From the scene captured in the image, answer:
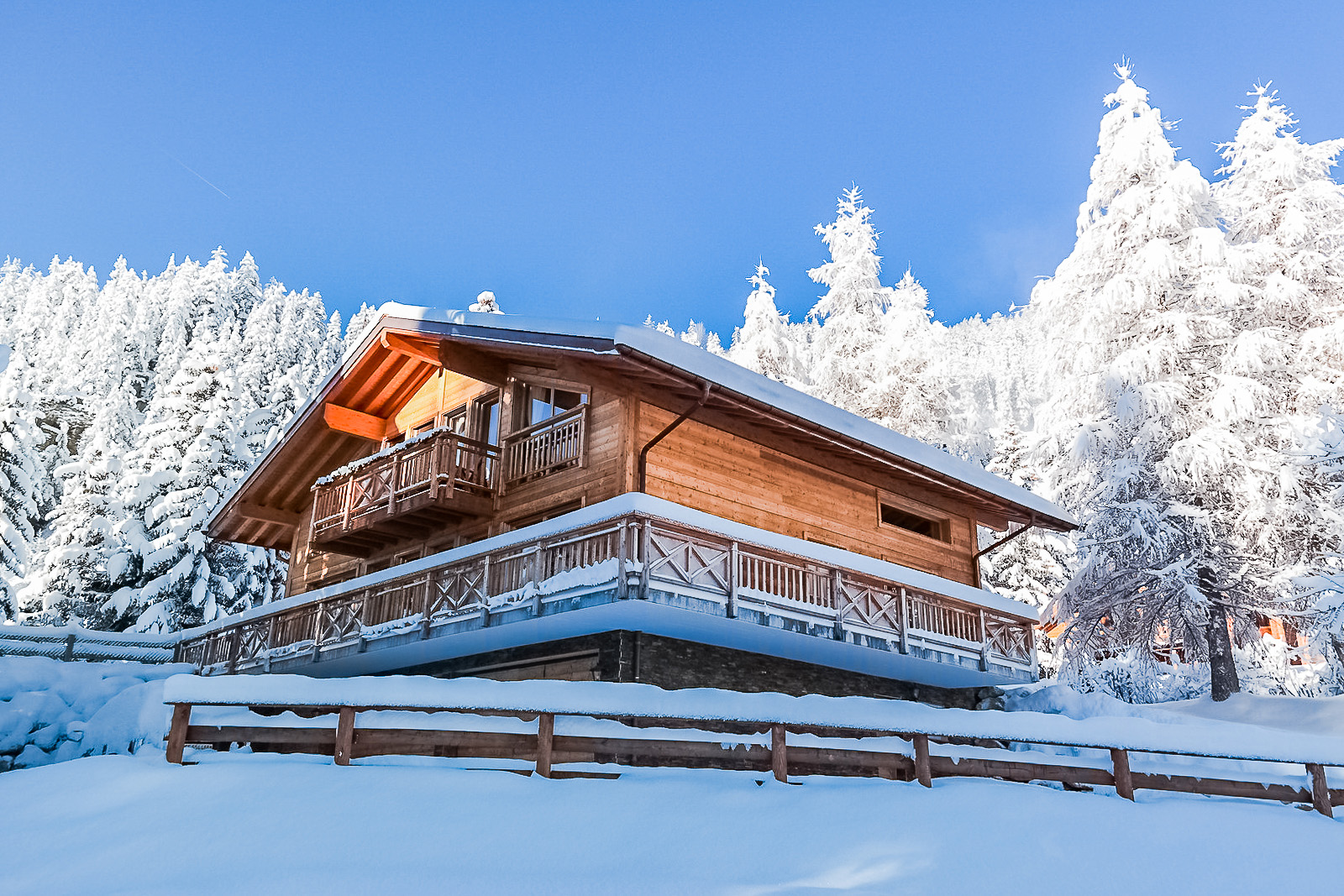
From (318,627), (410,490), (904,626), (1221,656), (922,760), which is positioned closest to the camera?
(922,760)

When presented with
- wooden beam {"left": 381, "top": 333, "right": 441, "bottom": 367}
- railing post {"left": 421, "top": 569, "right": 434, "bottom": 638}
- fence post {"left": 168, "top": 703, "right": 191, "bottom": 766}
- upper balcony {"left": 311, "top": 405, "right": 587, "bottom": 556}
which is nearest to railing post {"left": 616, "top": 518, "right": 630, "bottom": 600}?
upper balcony {"left": 311, "top": 405, "right": 587, "bottom": 556}

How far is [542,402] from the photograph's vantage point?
18.0m

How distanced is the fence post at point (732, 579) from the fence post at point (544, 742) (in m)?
4.48

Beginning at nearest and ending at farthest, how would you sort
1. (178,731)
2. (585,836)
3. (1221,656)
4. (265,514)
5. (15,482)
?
(585,836), (178,731), (1221,656), (265,514), (15,482)

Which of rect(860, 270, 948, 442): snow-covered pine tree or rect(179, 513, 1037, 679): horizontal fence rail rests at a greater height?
rect(860, 270, 948, 442): snow-covered pine tree

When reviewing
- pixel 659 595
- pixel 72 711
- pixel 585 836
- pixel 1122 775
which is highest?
pixel 659 595

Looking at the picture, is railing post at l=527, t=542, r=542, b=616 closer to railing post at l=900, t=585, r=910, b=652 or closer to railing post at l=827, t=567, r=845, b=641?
railing post at l=827, t=567, r=845, b=641

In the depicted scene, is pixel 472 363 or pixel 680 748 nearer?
pixel 680 748

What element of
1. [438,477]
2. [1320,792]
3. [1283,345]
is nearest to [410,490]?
[438,477]

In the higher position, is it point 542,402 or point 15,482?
point 15,482

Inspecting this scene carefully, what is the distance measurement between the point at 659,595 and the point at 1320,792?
8355 millimetres

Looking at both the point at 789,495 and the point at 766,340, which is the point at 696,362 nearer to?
the point at 789,495

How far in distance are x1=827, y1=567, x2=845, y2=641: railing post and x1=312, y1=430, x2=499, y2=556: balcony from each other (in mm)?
6477

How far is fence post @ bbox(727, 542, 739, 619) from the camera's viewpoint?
12984 mm
